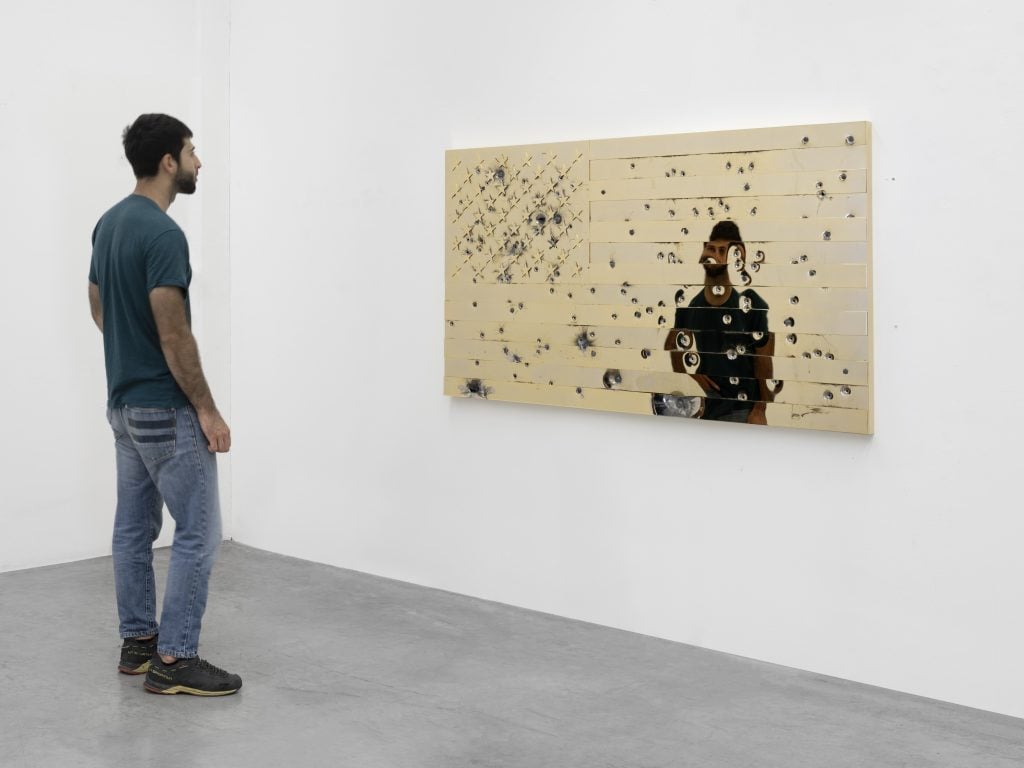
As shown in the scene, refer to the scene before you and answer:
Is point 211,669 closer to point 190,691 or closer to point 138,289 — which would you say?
point 190,691

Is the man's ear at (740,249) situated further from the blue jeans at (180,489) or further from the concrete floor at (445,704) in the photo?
the blue jeans at (180,489)

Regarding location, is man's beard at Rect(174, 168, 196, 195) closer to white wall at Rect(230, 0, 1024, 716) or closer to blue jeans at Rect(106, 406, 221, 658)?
blue jeans at Rect(106, 406, 221, 658)

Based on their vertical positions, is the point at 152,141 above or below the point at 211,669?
above

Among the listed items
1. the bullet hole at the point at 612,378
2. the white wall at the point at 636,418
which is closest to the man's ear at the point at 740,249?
the white wall at the point at 636,418

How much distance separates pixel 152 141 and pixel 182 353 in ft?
2.12

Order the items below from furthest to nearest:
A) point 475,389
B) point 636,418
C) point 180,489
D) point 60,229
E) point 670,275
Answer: point 60,229
point 475,389
point 636,418
point 670,275
point 180,489

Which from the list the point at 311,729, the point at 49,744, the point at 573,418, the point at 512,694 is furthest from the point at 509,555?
the point at 49,744

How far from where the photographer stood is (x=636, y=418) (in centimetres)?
397

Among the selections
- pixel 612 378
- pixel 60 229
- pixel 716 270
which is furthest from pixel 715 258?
pixel 60 229

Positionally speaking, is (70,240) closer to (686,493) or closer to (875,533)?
(686,493)

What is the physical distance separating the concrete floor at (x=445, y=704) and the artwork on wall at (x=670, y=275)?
826mm

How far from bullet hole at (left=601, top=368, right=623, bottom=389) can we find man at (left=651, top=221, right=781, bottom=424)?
0.76 feet

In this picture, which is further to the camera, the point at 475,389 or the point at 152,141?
the point at 475,389

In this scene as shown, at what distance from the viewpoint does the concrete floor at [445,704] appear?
2.92 metres
